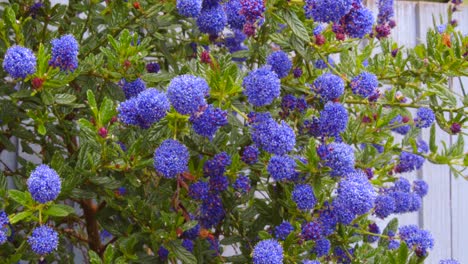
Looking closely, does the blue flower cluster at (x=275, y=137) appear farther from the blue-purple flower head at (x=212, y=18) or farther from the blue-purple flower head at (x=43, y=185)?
the blue-purple flower head at (x=43, y=185)

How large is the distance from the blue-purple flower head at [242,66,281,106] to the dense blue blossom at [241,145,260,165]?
8.4 inches

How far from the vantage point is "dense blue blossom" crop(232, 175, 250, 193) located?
182cm

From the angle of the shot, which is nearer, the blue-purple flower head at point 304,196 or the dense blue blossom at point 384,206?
the blue-purple flower head at point 304,196

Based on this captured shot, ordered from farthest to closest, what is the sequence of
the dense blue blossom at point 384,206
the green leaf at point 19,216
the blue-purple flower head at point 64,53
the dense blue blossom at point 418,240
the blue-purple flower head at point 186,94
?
the dense blue blossom at point 384,206 < the dense blue blossom at point 418,240 < the blue-purple flower head at point 64,53 < the green leaf at point 19,216 < the blue-purple flower head at point 186,94

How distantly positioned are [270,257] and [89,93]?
1.92 ft

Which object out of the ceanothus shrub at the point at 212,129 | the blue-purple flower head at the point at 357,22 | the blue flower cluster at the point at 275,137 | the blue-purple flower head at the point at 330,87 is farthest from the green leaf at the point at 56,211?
the blue-purple flower head at the point at 357,22

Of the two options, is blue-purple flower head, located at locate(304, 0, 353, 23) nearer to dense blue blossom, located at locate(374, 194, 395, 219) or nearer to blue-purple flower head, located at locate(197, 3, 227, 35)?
blue-purple flower head, located at locate(197, 3, 227, 35)

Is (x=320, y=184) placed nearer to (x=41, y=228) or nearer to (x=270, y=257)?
(x=270, y=257)

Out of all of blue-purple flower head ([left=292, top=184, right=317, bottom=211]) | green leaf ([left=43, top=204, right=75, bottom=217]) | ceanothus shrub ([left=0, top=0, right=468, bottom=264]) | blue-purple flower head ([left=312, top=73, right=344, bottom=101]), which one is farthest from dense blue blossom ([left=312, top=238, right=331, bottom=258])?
green leaf ([left=43, top=204, right=75, bottom=217])

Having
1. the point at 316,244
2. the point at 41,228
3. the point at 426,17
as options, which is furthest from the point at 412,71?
the point at 426,17

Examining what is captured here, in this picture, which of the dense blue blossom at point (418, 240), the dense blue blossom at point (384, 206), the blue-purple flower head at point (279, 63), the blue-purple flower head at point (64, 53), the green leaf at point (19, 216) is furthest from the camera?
the dense blue blossom at point (384, 206)

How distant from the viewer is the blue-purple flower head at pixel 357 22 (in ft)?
5.38

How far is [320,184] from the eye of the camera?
64.9 inches

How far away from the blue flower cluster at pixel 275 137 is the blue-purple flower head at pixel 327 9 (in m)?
0.27
